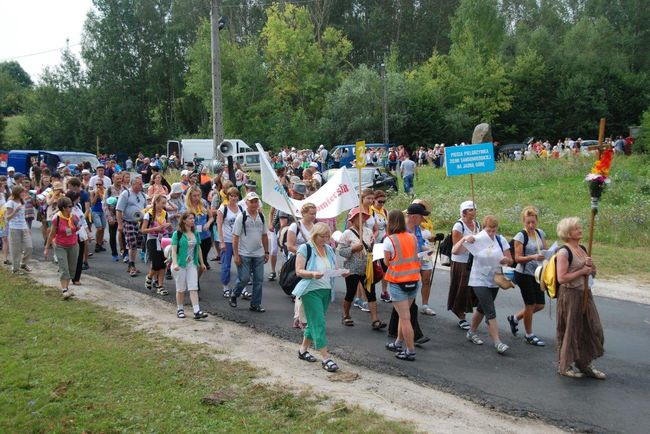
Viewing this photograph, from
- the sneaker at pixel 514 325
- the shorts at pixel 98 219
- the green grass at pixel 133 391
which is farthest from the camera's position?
the shorts at pixel 98 219

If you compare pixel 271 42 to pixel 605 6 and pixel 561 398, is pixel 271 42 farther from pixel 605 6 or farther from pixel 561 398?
pixel 561 398

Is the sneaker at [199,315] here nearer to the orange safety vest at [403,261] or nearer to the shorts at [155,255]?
the shorts at [155,255]

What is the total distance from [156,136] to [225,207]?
47.6 metres

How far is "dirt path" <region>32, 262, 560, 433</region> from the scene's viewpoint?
5.60 meters

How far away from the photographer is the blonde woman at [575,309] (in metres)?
6.61

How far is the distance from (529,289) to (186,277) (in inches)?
185

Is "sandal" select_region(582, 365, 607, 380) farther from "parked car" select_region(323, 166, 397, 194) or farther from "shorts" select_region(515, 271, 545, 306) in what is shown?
"parked car" select_region(323, 166, 397, 194)

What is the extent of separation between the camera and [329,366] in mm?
6859

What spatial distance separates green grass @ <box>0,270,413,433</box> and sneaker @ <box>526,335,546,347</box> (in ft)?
10.6

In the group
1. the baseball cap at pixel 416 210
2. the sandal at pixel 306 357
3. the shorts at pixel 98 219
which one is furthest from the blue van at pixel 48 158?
the sandal at pixel 306 357

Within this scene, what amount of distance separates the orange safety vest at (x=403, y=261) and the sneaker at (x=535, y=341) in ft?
6.35

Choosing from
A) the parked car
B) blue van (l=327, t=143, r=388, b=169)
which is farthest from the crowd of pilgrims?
blue van (l=327, t=143, r=388, b=169)

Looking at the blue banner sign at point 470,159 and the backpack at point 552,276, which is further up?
the blue banner sign at point 470,159

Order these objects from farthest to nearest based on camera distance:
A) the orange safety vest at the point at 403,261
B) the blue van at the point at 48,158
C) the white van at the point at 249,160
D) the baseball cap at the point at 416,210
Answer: the white van at the point at 249,160 < the blue van at the point at 48,158 < the baseball cap at the point at 416,210 < the orange safety vest at the point at 403,261
